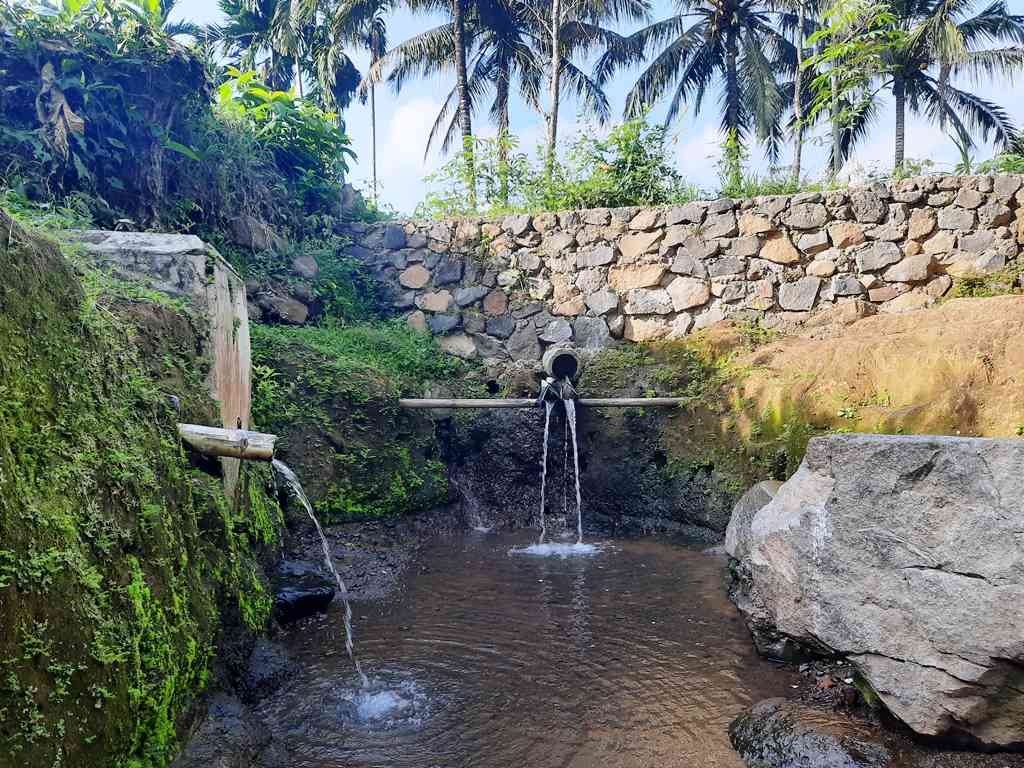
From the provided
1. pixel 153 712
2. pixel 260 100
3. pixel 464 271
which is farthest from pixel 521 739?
pixel 260 100

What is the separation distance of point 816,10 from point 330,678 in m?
20.0

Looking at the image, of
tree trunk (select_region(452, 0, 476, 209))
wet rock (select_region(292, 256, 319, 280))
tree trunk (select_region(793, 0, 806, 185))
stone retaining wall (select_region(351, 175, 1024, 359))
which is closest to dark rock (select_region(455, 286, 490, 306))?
stone retaining wall (select_region(351, 175, 1024, 359))

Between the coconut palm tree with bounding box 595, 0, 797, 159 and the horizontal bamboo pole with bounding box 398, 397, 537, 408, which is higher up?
the coconut palm tree with bounding box 595, 0, 797, 159

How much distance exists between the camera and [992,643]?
2.96 metres

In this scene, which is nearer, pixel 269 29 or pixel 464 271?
pixel 464 271

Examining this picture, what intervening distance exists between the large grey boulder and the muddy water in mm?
707

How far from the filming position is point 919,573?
3238 millimetres

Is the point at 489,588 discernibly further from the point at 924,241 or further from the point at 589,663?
the point at 924,241

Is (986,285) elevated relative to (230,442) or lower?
elevated

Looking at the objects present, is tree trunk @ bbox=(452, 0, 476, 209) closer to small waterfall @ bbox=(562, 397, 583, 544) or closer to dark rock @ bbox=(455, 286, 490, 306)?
dark rock @ bbox=(455, 286, 490, 306)

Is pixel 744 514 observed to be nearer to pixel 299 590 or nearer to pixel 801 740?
pixel 801 740

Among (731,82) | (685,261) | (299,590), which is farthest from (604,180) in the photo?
(731,82)

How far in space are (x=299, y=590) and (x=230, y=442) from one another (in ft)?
6.04

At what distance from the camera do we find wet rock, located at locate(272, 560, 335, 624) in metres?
4.83
